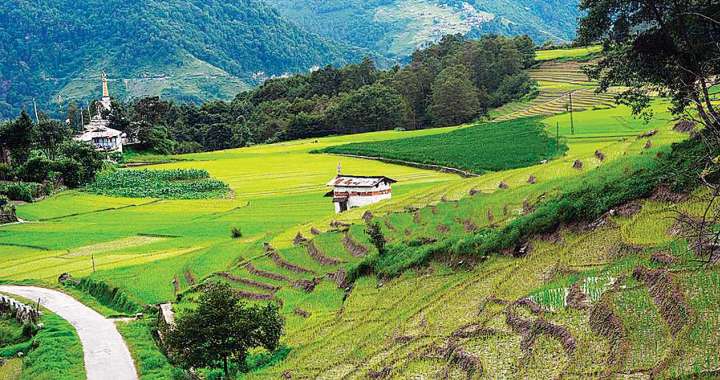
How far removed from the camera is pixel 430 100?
95.6 metres

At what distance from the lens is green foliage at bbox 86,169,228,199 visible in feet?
187

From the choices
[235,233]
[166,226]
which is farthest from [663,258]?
[166,226]

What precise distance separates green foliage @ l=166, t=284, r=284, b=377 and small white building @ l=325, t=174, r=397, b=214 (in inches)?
788

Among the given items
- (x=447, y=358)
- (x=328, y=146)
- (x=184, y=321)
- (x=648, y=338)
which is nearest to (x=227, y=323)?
(x=184, y=321)

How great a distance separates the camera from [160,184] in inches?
2406

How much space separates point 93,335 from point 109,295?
4747 millimetres

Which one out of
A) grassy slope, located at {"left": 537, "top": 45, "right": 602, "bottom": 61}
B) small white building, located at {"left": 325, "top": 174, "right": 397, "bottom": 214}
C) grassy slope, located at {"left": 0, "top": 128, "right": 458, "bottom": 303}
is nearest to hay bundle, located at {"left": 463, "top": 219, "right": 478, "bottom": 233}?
grassy slope, located at {"left": 0, "top": 128, "right": 458, "bottom": 303}

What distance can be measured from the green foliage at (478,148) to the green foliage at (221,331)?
31.9 metres

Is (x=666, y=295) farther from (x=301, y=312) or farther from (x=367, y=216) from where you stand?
(x=367, y=216)

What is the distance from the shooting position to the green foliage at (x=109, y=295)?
2941 centimetres

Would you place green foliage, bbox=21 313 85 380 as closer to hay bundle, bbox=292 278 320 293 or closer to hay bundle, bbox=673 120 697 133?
hay bundle, bbox=292 278 320 293

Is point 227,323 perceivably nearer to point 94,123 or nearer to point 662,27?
point 662,27

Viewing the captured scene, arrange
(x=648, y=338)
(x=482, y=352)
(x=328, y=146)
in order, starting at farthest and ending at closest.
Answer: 1. (x=328, y=146)
2. (x=482, y=352)
3. (x=648, y=338)

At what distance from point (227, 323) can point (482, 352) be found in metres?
7.34
